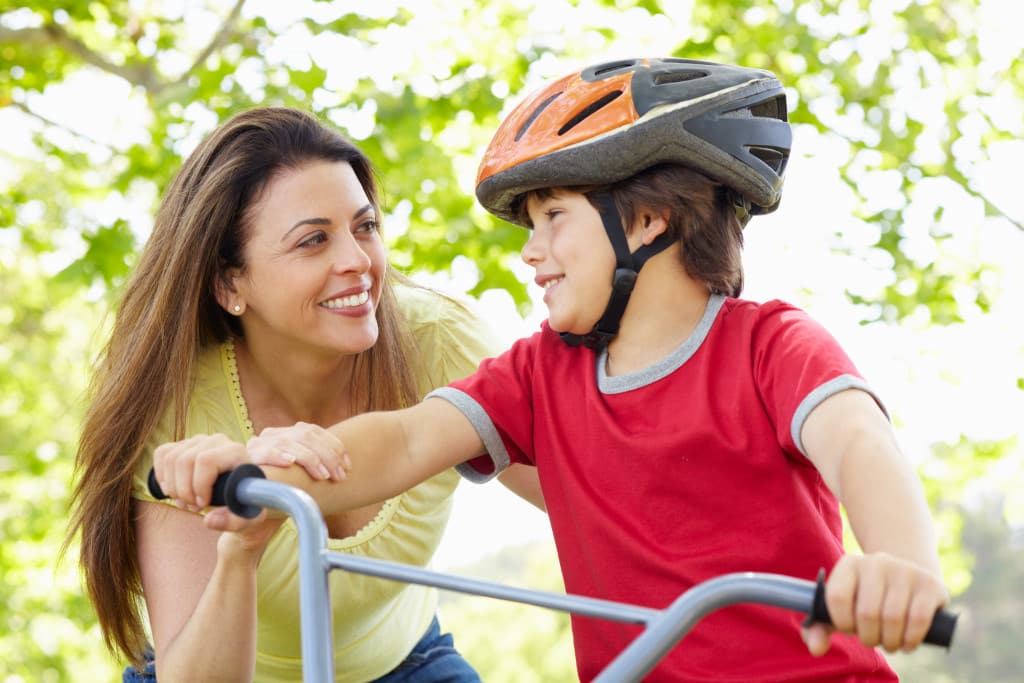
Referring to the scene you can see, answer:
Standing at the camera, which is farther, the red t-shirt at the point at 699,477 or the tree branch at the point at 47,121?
the tree branch at the point at 47,121

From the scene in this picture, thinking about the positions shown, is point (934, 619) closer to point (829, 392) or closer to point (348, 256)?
point (829, 392)

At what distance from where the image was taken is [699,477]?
2426 millimetres

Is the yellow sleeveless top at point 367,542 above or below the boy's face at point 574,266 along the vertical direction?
below

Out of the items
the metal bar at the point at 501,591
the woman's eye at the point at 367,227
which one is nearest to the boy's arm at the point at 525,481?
the woman's eye at the point at 367,227

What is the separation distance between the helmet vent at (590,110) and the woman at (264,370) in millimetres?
832

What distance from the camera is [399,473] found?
2629 mm

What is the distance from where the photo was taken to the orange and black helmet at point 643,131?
2646 millimetres

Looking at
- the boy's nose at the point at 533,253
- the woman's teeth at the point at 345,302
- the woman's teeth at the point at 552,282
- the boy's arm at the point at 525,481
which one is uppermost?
the boy's nose at the point at 533,253

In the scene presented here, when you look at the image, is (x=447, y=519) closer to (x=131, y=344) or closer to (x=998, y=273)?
(x=131, y=344)

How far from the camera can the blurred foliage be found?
7.24m

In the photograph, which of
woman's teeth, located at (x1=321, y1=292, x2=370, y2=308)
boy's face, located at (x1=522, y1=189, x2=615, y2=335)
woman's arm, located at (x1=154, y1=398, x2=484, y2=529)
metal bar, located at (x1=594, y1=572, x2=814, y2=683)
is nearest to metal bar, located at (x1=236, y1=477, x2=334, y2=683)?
woman's arm, located at (x1=154, y1=398, x2=484, y2=529)

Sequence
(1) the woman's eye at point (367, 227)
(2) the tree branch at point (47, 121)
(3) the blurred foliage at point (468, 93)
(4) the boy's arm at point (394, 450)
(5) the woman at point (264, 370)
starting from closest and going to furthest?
(4) the boy's arm at point (394, 450) → (5) the woman at point (264, 370) → (1) the woman's eye at point (367, 227) → (3) the blurred foliage at point (468, 93) → (2) the tree branch at point (47, 121)

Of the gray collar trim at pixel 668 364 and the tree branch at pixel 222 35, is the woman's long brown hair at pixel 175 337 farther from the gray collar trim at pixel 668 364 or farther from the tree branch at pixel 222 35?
the tree branch at pixel 222 35

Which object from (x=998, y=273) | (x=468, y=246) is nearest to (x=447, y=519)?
(x=468, y=246)
